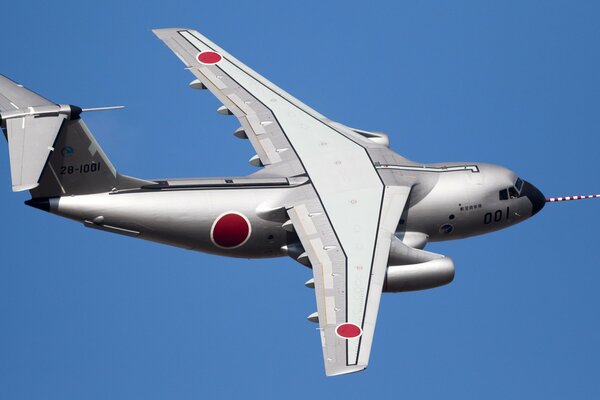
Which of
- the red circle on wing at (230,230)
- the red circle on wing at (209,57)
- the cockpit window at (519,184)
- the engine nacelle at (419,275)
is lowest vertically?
the engine nacelle at (419,275)

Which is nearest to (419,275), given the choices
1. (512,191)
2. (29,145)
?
(512,191)

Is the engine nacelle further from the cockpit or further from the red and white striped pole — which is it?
the red and white striped pole

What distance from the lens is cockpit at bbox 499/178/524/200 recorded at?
73438 mm

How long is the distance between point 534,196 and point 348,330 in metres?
13.9

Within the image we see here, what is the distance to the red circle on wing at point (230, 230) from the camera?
69688 millimetres

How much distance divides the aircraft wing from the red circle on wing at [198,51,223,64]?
4 cm

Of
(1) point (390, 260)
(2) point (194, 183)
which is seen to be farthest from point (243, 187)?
(1) point (390, 260)

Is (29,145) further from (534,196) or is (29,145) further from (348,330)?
(534,196)

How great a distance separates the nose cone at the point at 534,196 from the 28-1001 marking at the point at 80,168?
17.3 m

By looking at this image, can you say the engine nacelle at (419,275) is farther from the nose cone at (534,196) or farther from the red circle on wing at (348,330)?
the nose cone at (534,196)

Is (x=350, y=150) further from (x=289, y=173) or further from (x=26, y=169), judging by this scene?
(x=26, y=169)

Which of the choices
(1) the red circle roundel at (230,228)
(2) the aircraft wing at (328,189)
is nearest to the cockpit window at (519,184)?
(2) the aircraft wing at (328,189)

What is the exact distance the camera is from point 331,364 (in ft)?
205

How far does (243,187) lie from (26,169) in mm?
9522
